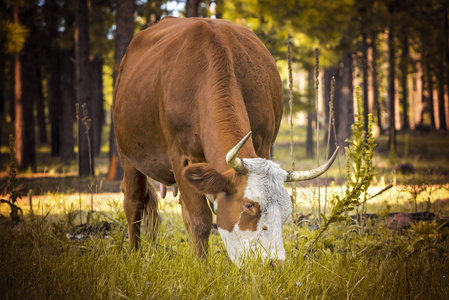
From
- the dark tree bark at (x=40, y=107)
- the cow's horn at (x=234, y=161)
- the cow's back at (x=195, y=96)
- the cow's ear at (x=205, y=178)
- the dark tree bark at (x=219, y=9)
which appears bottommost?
the dark tree bark at (x=40, y=107)

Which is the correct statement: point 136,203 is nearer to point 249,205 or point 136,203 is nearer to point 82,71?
point 249,205

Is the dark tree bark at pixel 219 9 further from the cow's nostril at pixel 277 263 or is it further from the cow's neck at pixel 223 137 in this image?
the cow's nostril at pixel 277 263

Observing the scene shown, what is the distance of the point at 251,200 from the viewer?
2885 mm

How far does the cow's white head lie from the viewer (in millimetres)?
2844

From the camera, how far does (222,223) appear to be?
121 inches

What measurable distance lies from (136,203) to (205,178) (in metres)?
2.01

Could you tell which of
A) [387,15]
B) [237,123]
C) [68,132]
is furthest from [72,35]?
[237,123]

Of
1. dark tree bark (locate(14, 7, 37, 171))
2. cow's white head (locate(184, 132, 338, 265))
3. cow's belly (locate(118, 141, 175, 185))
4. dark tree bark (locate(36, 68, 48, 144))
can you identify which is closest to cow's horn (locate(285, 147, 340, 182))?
cow's white head (locate(184, 132, 338, 265))

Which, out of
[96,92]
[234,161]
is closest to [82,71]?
[96,92]

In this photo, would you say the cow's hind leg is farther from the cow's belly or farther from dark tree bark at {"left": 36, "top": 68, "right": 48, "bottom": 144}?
dark tree bark at {"left": 36, "top": 68, "right": 48, "bottom": 144}

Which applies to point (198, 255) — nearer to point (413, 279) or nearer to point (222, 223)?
point (222, 223)

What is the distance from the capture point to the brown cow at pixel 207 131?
9.52ft

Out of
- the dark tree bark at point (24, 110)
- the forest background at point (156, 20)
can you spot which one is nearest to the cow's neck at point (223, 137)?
the forest background at point (156, 20)

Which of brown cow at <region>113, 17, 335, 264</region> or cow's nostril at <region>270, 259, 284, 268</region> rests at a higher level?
brown cow at <region>113, 17, 335, 264</region>
